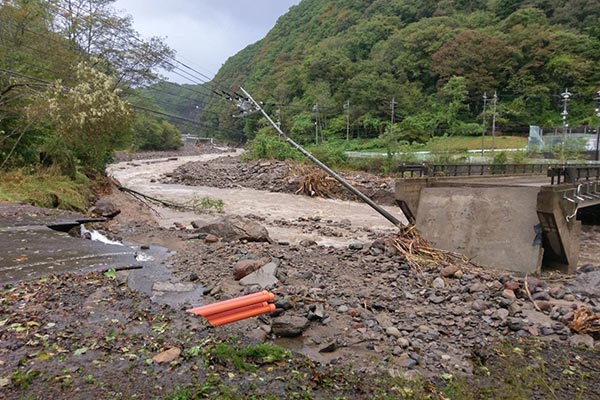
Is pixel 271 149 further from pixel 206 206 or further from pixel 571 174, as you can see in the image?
pixel 571 174

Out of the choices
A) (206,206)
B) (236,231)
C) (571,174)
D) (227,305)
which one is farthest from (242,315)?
(206,206)

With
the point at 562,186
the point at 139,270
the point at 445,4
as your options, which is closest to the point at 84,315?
the point at 139,270

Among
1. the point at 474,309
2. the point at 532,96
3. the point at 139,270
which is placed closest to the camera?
the point at 474,309

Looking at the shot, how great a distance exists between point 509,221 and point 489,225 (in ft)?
1.40

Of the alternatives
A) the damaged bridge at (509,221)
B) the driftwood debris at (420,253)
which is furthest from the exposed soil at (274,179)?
the driftwood debris at (420,253)

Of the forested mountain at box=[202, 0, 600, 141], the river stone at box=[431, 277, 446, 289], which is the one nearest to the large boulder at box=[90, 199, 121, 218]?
the river stone at box=[431, 277, 446, 289]

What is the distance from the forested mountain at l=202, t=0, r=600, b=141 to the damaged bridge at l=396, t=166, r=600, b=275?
103 ft

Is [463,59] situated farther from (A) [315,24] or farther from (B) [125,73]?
(A) [315,24]

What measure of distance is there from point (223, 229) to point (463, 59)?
5122 centimetres

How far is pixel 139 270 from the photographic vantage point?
6.54 meters

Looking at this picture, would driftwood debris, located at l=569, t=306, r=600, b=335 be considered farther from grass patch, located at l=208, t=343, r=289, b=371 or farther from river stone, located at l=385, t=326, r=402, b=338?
grass patch, located at l=208, t=343, r=289, b=371

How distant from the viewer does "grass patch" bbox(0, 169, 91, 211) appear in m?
10.7

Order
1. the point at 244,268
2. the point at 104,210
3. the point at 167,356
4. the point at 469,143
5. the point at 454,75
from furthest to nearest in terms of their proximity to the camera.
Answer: the point at 454,75, the point at 469,143, the point at 104,210, the point at 244,268, the point at 167,356

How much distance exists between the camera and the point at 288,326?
16.2ft
